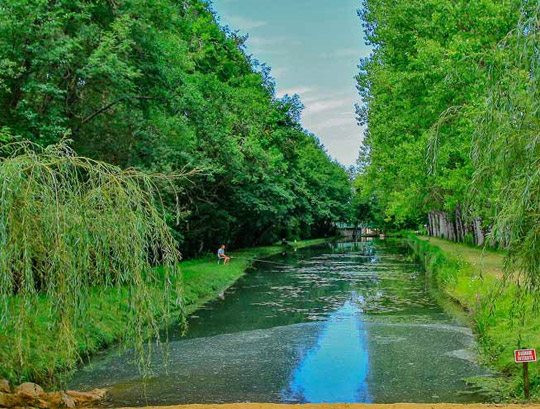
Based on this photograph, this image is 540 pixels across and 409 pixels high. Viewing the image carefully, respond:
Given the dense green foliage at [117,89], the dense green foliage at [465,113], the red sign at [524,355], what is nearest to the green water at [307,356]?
the red sign at [524,355]

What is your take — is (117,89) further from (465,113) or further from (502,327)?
(502,327)

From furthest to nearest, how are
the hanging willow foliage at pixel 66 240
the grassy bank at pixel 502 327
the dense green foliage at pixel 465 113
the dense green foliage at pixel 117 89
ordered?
the dense green foliage at pixel 117 89
the grassy bank at pixel 502 327
the dense green foliage at pixel 465 113
the hanging willow foliage at pixel 66 240

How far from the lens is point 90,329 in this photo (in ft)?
45.3

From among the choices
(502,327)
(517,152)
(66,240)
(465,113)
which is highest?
(465,113)

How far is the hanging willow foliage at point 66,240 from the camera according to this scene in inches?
248

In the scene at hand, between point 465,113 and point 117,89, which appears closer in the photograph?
point 465,113

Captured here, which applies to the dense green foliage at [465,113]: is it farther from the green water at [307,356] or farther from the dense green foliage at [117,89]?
the dense green foliage at [117,89]

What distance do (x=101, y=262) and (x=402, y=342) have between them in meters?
9.92

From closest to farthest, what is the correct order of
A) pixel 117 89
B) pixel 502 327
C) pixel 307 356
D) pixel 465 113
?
1. pixel 502 327
2. pixel 307 356
3. pixel 465 113
4. pixel 117 89

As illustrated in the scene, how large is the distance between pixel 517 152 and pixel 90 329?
10.6 m

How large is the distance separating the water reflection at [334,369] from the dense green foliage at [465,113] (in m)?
3.96

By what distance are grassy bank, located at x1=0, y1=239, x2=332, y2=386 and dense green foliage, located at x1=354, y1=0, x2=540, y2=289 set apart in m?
4.81

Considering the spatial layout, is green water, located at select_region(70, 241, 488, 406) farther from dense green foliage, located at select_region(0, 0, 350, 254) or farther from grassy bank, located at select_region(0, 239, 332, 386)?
dense green foliage, located at select_region(0, 0, 350, 254)

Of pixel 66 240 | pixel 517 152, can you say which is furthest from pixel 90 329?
pixel 517 152
